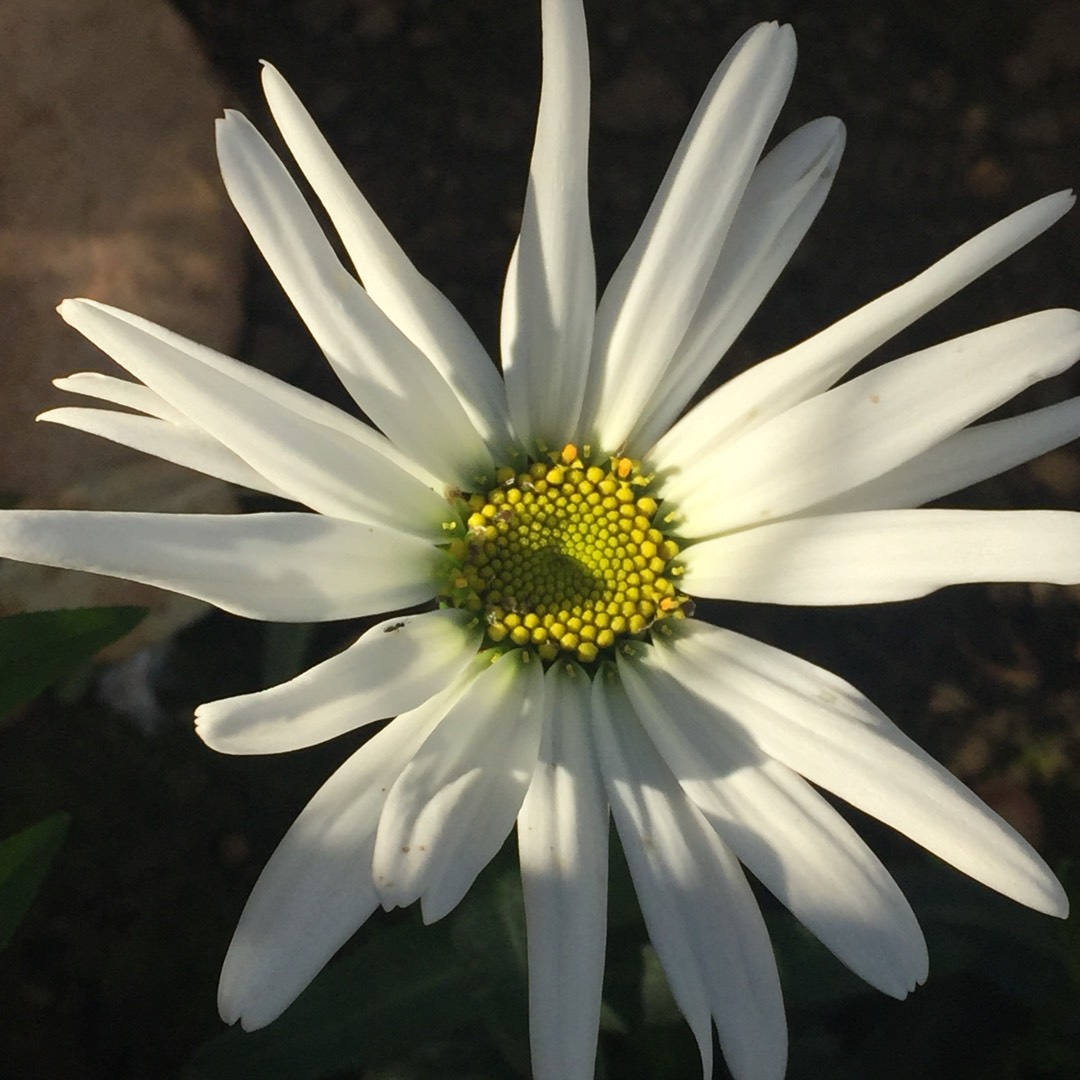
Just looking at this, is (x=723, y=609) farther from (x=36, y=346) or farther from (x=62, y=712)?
(x=36, y=346)

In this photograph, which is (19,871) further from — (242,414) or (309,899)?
(242,414)

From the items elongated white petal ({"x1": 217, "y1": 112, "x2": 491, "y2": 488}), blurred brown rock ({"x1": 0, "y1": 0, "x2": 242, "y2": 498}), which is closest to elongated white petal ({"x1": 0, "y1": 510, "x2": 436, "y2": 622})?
elongated white petal ({"x1": 217, "y1": 112, "x2": 491, "y2": 488})

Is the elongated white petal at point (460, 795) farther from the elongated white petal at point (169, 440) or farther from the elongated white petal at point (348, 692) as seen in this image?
the elongated white petal at point (169, 440)

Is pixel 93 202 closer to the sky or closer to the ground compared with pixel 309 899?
closer to the sky

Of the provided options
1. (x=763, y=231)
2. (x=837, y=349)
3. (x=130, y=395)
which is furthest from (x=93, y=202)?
(x=837, y=349)

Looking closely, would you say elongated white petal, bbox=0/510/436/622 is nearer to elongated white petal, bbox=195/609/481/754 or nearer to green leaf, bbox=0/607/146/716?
elongated white petal, bbox=195/609/481/754
